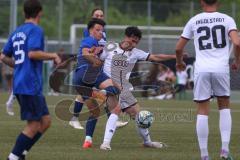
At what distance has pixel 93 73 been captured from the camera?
15.1 meters

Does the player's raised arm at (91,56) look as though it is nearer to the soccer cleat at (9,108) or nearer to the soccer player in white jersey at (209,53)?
the soccer player in white jersey at (209,53)

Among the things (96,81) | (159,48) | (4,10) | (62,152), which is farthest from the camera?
(4,10)

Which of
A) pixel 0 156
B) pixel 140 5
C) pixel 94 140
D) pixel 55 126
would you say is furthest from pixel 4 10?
pixel 0 156

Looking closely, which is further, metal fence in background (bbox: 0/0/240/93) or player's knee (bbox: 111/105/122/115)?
metal fence in background (bbox: 0/0/240/93)

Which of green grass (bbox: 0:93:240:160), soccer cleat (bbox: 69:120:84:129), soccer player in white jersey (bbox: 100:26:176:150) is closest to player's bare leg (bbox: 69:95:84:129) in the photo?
soccer cleat (bbox: 69:120:84:129)

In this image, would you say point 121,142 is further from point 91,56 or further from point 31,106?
point 31,106

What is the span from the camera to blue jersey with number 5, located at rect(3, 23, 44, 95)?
1022cm

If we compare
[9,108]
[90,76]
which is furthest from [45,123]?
[9,108]

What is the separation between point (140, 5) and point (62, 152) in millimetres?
36008

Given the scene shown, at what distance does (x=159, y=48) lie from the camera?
39.8 meters

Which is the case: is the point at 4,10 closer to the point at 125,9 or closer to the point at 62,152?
the point at 125,9

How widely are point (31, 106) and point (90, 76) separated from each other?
4.68 meters

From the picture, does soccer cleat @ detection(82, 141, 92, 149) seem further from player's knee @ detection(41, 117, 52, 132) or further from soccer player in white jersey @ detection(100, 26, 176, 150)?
player's knee @ detection(41, 117, 52, 132)

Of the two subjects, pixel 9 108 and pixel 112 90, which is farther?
pixel 9 108
